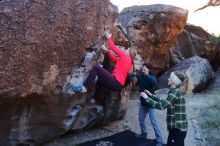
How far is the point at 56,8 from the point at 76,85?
1.76 meters

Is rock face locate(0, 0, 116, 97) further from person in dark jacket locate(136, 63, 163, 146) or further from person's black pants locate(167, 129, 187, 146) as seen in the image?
person's black pants locate(167, 129, 187, 146)

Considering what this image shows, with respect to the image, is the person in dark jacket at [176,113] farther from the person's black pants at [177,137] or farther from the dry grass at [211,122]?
the dry grass at [211,122]

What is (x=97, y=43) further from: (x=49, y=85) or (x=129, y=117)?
(x=129, y=117)

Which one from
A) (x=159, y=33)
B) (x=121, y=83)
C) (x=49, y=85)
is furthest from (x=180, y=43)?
(x=49, y=85)

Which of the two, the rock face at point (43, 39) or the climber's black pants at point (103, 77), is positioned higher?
the rock face at point (43, 39)

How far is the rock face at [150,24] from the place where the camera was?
13203mm

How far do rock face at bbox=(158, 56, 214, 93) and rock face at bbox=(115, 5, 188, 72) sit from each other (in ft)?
4.52

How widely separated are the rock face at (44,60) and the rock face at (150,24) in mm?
4413

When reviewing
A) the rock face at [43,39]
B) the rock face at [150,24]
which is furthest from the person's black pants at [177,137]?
the rock face at [150,24]

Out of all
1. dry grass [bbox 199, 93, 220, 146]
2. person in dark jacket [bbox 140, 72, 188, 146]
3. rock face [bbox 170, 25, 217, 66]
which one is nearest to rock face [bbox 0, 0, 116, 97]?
person in dark jacket [bbox 140, 72, 188, 146]

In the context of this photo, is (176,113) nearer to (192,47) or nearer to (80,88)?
(80,88)

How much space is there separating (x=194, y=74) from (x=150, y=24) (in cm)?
275

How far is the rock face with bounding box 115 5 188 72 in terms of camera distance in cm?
1320

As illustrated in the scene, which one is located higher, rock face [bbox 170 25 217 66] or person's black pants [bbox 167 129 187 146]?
rock face [bbox 170 25 217 66]
